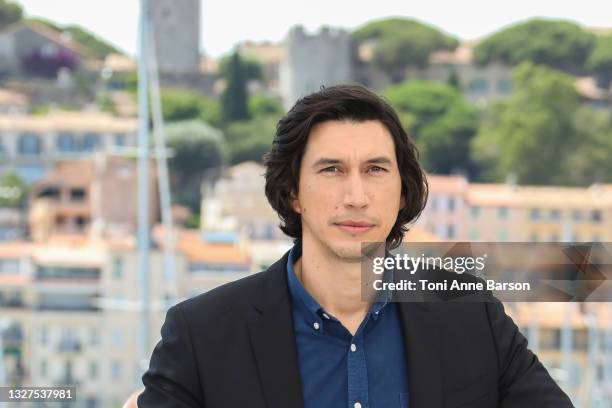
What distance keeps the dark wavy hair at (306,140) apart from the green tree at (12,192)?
123ft

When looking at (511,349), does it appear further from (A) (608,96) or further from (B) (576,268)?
(A) (608,96)

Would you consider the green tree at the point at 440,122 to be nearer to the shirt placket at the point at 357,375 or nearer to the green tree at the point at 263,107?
the green tree at the point at 263,107

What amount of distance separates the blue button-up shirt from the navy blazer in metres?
0.01

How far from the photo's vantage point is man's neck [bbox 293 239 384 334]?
1.03 m

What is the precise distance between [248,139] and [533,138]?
770 centimetres

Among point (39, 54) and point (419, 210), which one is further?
point (39, 54)

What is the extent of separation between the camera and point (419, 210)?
3.58ft

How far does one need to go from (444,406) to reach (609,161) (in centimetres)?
4089

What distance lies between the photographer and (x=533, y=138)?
41.3 metres

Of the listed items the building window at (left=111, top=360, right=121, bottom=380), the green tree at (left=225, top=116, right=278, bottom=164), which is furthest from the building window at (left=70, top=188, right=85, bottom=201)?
the building window at (left=111, top=360, right=121, bottom=380)

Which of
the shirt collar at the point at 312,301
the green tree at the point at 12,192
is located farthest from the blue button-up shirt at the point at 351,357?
the green tree at the point at 12,192

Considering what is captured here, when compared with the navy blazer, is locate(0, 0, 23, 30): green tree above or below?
above

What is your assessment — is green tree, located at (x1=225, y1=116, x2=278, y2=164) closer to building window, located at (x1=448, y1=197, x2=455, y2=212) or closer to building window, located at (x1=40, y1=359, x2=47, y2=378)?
building window, located at (x1=448, y1=197, x2=455, y2=212)

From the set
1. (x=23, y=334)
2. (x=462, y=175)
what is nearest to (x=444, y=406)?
(x=23, y=334)
